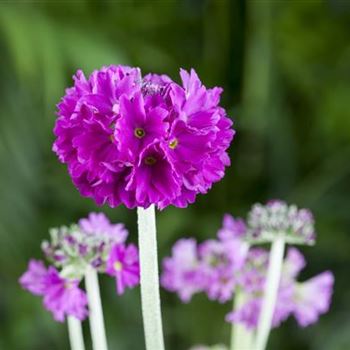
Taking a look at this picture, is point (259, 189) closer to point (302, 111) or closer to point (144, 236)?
point (302, 111)

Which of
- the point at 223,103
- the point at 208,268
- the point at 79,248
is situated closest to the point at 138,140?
the point at 79,248

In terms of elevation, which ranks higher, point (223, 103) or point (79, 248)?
point (223, 103)

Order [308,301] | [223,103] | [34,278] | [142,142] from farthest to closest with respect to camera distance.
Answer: [223,103] → [308,301] → [34,278] → [142,142]

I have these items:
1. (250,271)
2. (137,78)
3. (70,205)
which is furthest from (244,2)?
(137,78)

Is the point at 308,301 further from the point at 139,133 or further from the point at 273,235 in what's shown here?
the point at 139,133

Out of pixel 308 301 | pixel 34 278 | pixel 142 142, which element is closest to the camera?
pixel 142 142

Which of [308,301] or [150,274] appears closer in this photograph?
[150,274]

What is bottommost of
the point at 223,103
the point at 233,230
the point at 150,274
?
the point at 150,274
